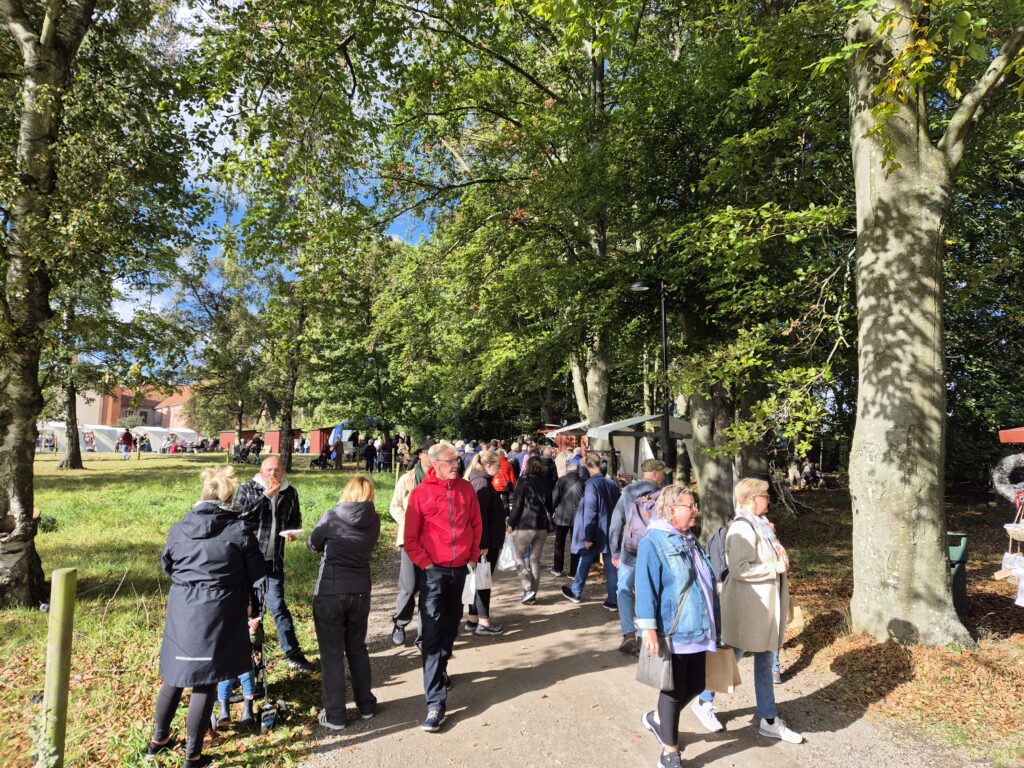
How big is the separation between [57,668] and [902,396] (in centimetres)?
671

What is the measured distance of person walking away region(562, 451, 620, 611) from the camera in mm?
7438

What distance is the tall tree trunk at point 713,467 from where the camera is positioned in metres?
11.5

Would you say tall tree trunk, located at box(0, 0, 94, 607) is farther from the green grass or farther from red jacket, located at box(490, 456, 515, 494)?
red jacket, located at box(490, 456, 515, 494)

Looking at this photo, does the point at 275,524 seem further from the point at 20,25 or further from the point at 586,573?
the point at 20,25

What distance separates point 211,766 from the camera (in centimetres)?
375

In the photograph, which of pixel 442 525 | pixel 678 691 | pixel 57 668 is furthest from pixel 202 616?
pixel 678 691

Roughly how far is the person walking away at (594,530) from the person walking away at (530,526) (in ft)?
1.56

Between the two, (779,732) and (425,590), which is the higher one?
(425,590)

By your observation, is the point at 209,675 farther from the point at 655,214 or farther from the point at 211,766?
the point at 655,214

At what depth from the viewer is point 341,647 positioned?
436 cm

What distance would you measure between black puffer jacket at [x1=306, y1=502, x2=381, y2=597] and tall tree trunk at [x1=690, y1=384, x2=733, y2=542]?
26.8 feet

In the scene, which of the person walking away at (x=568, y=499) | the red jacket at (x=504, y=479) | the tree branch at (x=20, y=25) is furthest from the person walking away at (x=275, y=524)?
the red jacket at (x=504, y=479)

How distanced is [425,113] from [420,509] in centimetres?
1023

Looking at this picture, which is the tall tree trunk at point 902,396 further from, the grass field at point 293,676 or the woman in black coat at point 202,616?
the woman in black coat at point 202,616
